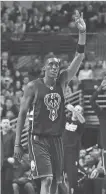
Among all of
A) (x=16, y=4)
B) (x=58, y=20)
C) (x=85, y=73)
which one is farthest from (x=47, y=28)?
(x=85, y=73)

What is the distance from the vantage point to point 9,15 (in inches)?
683

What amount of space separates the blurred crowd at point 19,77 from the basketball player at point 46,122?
666cm

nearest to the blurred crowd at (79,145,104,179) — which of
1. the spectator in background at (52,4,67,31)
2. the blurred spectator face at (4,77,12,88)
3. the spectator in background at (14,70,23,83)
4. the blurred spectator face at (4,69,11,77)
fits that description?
the blurred spectator face at (4,77,12,88)

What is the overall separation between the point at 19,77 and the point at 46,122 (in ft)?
30.2

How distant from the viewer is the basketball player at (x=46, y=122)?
20.2 ft

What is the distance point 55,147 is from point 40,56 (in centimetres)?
1009

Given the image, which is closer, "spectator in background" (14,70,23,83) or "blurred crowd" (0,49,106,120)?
"blurred crowd" (0,49,106,120)

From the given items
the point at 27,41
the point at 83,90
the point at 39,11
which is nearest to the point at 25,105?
the point at 83,90

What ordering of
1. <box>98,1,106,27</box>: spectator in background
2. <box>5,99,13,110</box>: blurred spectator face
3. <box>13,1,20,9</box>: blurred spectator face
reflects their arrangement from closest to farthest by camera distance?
<box>5,99,13,110</box>: blurred spectator face → <box>98,1,106,27</box>: spectator in background → <box>13,1,20,9</box>: blurred spectator face

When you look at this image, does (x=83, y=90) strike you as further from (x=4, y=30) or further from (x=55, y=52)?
(x=4, y=30)

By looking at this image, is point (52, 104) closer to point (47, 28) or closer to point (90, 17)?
point (47, 28)

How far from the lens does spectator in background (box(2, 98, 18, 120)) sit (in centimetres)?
1312

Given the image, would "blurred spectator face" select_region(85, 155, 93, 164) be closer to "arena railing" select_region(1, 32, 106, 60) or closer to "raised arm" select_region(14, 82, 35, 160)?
"raised arm" select_region(14, 82, 35, 160)

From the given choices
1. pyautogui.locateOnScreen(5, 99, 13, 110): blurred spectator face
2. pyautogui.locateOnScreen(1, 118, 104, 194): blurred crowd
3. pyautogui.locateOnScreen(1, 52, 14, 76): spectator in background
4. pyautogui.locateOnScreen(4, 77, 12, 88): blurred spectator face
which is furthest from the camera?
pyautogui.locateOnScreen(1, 52, 14, 76): spectator in background
